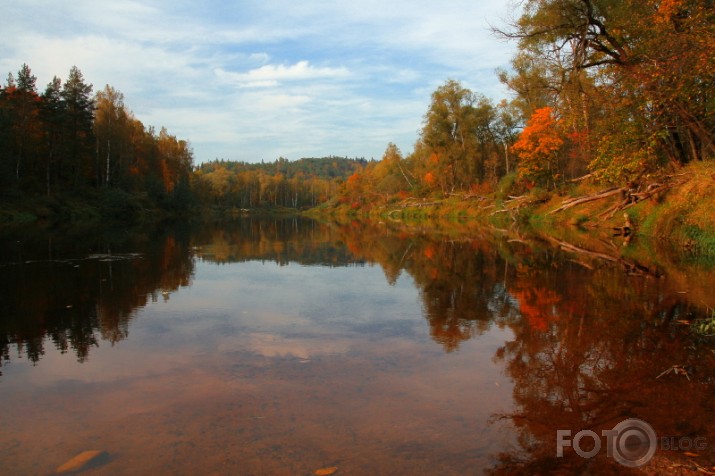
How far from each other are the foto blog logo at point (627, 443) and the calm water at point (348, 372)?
0.11 m

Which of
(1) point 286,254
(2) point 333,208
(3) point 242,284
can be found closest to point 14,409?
(3) point 242,284

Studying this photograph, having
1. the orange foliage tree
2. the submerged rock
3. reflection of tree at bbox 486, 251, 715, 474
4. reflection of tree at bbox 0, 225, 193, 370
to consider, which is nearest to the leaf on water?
reflection of tree at bbox 486, 251, 715, 474

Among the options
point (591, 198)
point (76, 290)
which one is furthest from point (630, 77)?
point (76, 290)

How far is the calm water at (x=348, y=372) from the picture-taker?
4.08 m

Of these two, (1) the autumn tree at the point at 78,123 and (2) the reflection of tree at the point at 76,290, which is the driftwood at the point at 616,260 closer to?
(2) the reflection of tree at the point at 76,290

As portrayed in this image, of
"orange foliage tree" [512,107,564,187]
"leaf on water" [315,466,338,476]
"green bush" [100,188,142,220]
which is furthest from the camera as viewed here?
"green bush" [100,188,142,220]

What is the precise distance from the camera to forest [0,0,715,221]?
15.1 meters

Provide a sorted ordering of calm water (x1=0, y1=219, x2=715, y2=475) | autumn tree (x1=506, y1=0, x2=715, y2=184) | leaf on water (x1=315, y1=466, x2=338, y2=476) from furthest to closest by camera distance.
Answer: autumn tree (x1=506, y1=0, x2=715, y2=184) → calm water (x1=0, y1=219, x2=715, y2=475) → leaf on water (x1=315, y1=466, x2=338, y2=476)

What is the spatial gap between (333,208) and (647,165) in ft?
282

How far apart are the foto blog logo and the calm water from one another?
11cm

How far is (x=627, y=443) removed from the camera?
4.14m

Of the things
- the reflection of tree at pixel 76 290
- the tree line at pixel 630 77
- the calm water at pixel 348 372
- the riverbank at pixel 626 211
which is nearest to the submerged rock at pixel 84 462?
the calm water at pixel 348 372

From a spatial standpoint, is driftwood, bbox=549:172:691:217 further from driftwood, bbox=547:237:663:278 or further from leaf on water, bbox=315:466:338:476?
leaf on water, bbox=315:466:338:476

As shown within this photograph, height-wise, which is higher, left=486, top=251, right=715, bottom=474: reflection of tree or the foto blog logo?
left=486, top=251, right=715, bottom=474: reflection of tree
